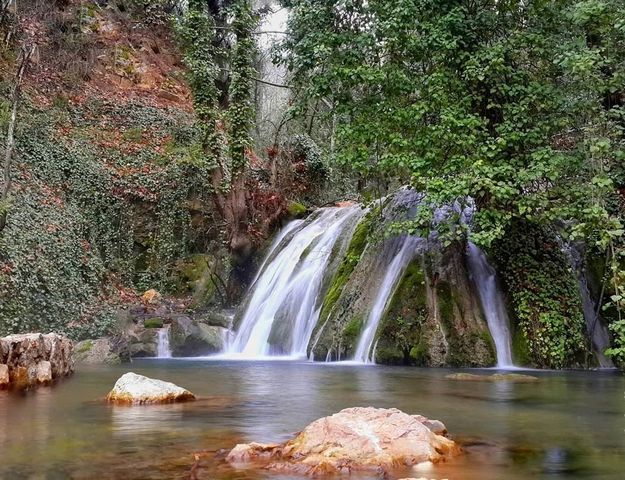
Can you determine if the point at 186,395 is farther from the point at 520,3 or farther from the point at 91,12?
the point at 91,12

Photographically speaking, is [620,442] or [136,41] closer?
[620,442]

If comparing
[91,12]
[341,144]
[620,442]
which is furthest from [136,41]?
[620,442]

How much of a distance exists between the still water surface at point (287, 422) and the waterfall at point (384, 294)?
2.11 metres

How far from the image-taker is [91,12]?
83.0 ft

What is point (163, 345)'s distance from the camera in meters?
15.1

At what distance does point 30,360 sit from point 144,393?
2.90 m

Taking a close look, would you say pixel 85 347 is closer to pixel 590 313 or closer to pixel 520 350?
pixel 520 350

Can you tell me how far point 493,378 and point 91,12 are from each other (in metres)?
21.8

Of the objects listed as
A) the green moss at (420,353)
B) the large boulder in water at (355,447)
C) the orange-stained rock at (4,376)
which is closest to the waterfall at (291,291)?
the green moss at (420,353)

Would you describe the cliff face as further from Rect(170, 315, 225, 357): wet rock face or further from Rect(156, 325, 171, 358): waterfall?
Rect(170, 315, 225, 357): wet rock face

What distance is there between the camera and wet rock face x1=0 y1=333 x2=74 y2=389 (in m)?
9.11

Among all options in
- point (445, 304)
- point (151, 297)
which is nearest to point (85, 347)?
point (151, 297)

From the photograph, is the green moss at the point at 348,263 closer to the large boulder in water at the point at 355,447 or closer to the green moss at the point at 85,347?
the green moss at the point at 85,347

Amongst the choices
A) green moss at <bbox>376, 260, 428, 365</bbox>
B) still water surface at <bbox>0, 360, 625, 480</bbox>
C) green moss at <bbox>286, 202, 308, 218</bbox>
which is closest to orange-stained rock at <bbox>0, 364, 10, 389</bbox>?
still water surface at <bbox>0, 360, 625, 480</bbox>
